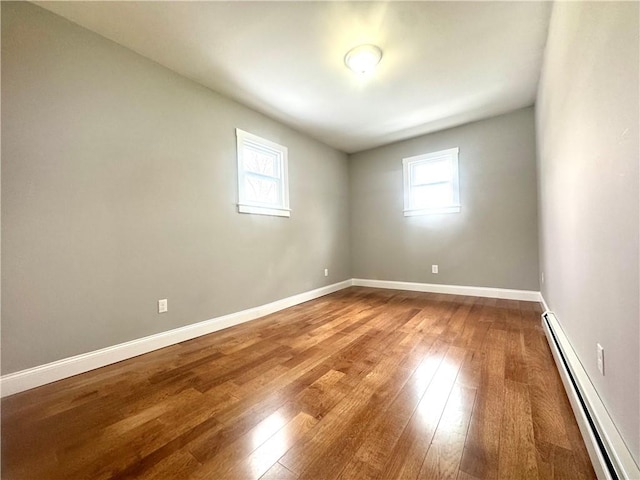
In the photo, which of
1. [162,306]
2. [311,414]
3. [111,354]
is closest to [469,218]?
[311,414]

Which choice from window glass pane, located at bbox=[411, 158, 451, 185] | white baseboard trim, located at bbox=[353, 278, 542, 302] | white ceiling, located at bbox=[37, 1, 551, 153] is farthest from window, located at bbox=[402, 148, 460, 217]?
white baseboard trim, located at bbox=[353, 278, 542, 302]

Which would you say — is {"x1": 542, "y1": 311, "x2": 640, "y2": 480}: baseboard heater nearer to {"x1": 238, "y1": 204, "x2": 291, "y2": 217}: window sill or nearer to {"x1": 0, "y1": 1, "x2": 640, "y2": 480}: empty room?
{"x1": 0, "y1": 1, "x2": 640, "y2": 480}: empty room

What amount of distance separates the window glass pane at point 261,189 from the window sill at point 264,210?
0.38ft

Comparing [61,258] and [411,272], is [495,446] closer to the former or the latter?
[61,258]

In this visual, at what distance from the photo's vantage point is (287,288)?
137 inches

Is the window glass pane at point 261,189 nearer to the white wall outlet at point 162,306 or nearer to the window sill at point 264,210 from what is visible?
the window sill at point 264,210

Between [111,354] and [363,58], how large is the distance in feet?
10.4

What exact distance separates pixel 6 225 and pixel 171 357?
135 centimetres

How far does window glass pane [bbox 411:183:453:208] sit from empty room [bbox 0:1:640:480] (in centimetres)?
32

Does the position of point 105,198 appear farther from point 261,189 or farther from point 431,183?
point 431,183

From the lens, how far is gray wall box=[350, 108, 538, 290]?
3.32 meters

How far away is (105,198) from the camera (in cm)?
192

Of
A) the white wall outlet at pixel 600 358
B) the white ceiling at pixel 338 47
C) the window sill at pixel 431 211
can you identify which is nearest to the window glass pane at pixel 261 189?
the white ceiling at pixel 338 47

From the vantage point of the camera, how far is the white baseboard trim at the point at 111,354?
5.11 ft
